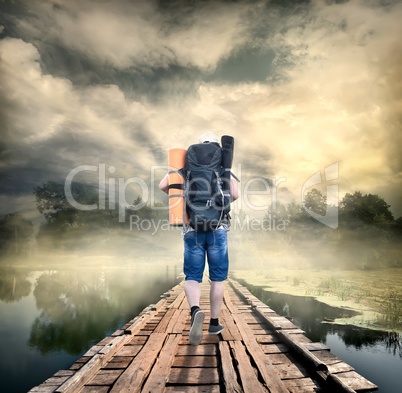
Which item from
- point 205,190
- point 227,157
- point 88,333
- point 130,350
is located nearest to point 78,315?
point 88,333

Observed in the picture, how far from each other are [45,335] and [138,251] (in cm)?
6244

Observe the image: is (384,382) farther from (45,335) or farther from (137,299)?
(137,299)

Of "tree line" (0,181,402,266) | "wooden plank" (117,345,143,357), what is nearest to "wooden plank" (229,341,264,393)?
"wooden plank" (117,345,143,357)

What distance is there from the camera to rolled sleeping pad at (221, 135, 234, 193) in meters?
3.55

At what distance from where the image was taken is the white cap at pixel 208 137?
374 cm

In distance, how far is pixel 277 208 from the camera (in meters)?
58.0

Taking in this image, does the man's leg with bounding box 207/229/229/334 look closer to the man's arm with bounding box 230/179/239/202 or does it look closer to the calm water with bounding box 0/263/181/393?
the man's arm with bounding box 230/179/239/202

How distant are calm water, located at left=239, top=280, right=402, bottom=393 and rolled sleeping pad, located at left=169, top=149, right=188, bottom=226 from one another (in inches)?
220

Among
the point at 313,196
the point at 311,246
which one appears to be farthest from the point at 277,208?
the point at 311,246

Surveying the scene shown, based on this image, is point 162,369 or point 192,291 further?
point 192,291

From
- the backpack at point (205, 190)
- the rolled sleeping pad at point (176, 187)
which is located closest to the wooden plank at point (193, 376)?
the backpack at point (205, 190)

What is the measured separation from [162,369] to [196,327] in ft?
2.41

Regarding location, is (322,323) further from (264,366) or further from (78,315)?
(78,315)

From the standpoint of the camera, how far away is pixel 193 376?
247 centimetres
